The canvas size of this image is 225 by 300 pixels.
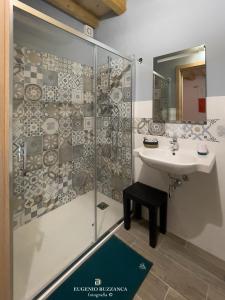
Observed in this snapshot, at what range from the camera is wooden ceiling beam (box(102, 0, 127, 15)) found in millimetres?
1813

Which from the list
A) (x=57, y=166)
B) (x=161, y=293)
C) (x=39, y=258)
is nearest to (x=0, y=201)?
(x=39, y=258)

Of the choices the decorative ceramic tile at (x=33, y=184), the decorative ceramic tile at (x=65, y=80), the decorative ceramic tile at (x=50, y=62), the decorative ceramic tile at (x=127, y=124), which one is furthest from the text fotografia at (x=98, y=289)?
the decorative ceramic tile at (x=50, y=62)

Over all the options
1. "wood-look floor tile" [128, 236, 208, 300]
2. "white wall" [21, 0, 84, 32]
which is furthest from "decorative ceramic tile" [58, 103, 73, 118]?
"wood-look floor tile" [128, 236, 208, 300]

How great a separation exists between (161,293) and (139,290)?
149mm

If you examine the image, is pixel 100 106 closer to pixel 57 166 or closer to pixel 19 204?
pixel 57 166

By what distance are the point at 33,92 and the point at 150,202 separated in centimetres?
149

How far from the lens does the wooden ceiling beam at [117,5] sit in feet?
5.95

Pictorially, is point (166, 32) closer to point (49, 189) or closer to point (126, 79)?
point (126, 79)

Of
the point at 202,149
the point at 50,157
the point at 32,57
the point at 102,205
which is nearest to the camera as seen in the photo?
the point at 202,149

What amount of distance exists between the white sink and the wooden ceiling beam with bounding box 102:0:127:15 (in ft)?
4.88

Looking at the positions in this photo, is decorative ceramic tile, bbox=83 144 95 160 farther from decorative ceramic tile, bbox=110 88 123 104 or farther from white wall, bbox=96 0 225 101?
white wall, bbox=96 0 225 101

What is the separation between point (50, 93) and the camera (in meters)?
1.86

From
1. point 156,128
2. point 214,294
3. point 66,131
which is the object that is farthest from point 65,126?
point 214,294

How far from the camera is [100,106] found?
2.01m
